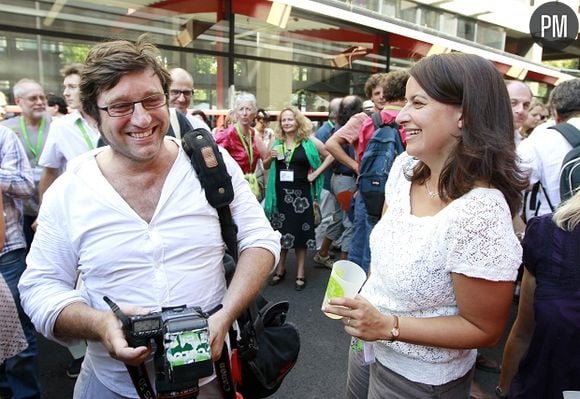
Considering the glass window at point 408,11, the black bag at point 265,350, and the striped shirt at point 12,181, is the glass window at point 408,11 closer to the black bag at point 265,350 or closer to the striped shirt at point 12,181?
the striped shirt at point 12,181

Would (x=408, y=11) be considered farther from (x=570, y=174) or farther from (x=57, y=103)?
(x=570, y=174)

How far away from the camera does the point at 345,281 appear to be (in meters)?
1.38

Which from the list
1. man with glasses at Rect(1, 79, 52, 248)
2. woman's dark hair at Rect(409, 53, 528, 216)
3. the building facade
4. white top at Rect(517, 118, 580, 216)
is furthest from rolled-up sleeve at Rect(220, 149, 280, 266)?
the building facade

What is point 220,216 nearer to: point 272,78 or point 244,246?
point 244,246

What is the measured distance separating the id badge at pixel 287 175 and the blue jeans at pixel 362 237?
1210 millimetres

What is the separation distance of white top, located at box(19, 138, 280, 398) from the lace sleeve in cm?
78

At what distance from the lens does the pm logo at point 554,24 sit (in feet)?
19.9

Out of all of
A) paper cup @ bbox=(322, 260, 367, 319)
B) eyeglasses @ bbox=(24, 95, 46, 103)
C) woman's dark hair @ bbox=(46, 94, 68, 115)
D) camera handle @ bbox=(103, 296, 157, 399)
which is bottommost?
camera handle @ bbox=(103, 296, 157, 399)

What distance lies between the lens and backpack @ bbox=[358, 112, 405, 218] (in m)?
3.38

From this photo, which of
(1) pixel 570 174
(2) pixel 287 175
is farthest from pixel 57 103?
(1) pixel 570 174

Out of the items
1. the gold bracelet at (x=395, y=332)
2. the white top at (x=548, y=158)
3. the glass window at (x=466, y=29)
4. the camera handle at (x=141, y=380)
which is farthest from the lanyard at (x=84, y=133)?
the glass window at (x=466, y=29)

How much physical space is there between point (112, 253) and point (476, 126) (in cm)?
118

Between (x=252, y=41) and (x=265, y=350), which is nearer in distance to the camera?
(x=265, y=350)

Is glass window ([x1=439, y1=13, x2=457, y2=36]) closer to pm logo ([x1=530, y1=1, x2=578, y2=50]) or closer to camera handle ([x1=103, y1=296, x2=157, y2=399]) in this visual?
pm logo ([x1=530, y1=1, x2=578, y2=50])
